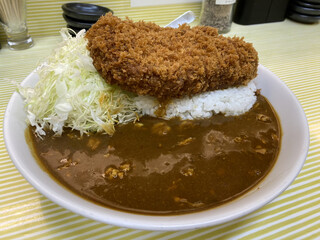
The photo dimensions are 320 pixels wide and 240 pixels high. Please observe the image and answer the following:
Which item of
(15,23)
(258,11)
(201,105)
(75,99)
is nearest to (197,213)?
(201,105)

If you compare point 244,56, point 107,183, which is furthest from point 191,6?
point 107,183

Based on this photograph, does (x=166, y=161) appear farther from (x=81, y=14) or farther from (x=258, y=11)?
(x=258, y=11)

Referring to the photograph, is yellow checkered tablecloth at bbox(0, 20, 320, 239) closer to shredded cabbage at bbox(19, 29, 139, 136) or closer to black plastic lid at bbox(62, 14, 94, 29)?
shredded cabbage at bbox(19, 29, 139, 136)

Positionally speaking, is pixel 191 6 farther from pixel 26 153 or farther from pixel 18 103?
pixel 26 153

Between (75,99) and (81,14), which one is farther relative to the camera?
(81,14)

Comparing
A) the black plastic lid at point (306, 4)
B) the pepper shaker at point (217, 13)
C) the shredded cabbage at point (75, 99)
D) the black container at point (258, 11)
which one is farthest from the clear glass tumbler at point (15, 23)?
the black plastic lid at point (306, 4)
